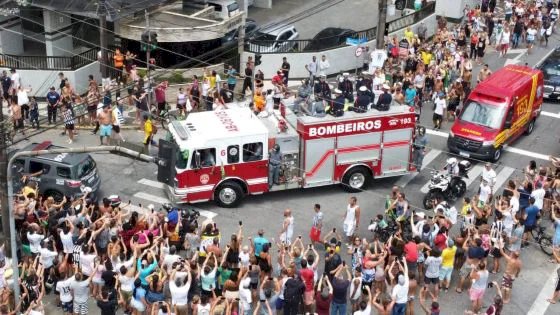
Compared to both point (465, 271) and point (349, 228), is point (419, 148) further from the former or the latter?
point (465, 271)

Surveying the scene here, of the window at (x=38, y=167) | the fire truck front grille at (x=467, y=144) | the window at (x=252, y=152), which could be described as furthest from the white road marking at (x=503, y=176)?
the window at (x=38, y=167)

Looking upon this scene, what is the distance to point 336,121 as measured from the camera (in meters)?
24.1

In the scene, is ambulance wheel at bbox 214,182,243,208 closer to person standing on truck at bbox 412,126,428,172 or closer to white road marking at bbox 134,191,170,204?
white road marking at bbox 134,191,170,204

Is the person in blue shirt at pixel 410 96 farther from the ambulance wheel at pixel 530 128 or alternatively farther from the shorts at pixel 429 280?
the shorts at pixel 429 280

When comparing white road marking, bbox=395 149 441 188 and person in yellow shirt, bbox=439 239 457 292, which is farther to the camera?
white road marking, bbox=395 149 441 188

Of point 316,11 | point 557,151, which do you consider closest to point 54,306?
point 557,151

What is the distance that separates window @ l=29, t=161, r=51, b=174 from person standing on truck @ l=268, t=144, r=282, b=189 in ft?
19.9

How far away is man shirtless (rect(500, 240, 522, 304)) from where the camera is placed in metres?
19.1

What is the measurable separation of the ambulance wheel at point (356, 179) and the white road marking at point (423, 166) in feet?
4.10

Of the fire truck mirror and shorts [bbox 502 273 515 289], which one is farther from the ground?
the fire truck mirror

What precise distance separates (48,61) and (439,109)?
1456cm

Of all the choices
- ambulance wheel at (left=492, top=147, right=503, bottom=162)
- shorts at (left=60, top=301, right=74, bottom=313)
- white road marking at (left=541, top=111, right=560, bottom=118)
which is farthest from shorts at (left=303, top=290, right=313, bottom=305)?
white road marking at (left=541, top=111, right=560, bottom=118)

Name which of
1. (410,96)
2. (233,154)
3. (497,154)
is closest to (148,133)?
(233,154)

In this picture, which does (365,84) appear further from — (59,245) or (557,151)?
(59,245)
